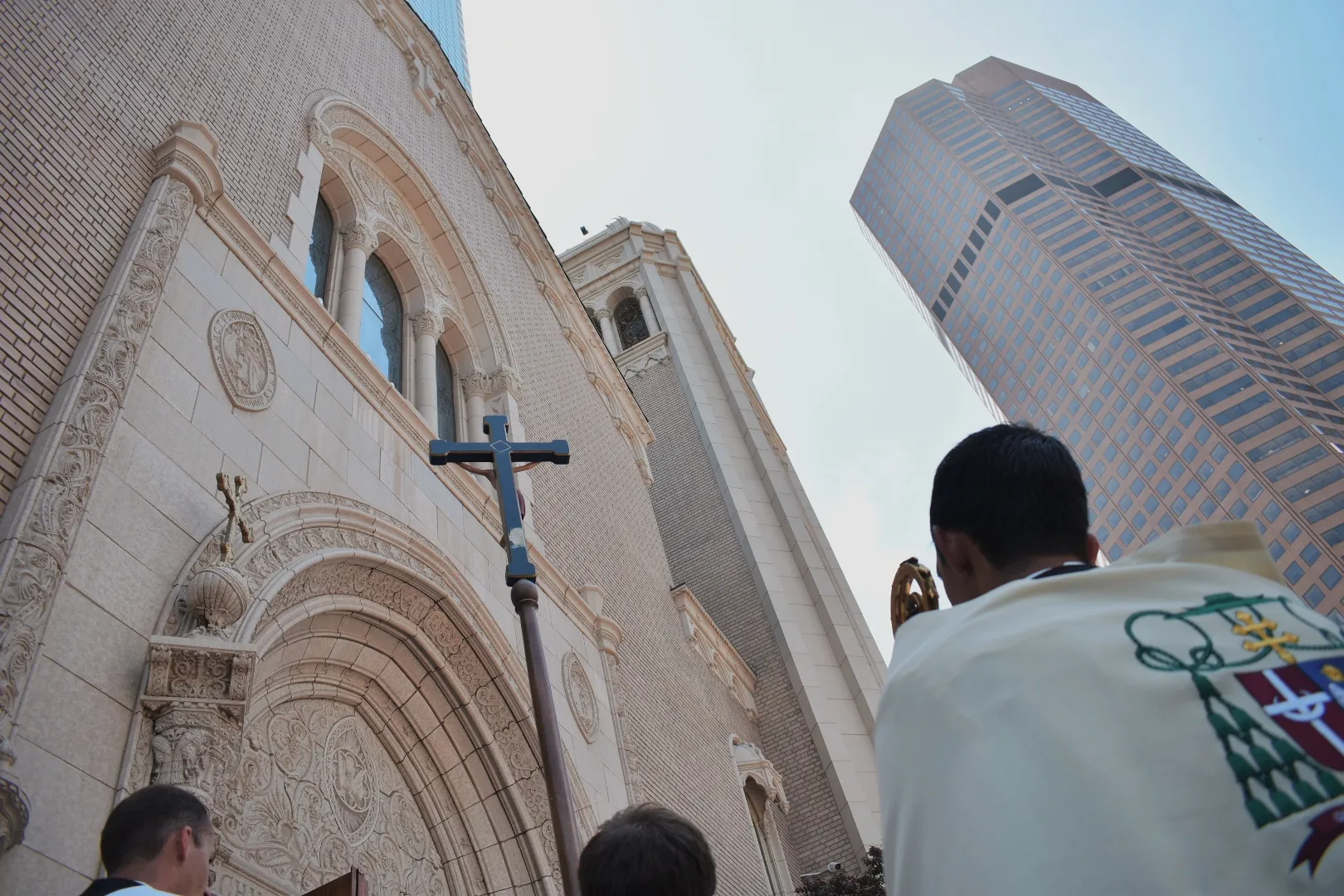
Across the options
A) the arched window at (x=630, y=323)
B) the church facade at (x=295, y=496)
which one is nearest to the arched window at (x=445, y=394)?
the church facade at (x=295, y=496)

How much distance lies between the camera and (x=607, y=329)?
28672 mm

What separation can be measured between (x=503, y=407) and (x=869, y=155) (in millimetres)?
93422

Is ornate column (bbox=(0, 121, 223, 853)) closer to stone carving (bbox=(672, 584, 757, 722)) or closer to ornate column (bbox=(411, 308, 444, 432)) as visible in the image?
ornate column (bbox=(411, 308, 444, 432))

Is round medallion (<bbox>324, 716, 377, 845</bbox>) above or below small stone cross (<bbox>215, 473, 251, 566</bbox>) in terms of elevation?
below

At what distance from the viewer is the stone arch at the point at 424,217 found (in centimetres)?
1007

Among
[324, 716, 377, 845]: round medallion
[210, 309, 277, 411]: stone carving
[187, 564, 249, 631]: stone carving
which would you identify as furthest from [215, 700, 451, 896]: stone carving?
[210, 309, 277, 411]: stone carving

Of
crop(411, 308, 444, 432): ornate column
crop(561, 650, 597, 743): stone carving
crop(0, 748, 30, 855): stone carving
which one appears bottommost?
crop(0, 748, 30, 855): stone carving

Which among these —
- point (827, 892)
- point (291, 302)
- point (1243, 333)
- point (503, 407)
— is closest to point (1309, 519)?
point (1243, 333)

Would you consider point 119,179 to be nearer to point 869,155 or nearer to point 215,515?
point 215,515

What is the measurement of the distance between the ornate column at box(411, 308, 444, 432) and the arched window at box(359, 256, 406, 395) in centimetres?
15

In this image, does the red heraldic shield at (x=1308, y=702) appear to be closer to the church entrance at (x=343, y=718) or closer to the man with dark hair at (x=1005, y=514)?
the man with dark hair at (x=1005, y=514)

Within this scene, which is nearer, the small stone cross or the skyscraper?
the small stone cross

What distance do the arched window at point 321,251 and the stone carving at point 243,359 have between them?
6.95 feet

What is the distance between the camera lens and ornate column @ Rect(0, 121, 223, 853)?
11.5 ft
